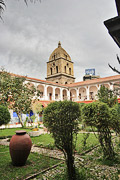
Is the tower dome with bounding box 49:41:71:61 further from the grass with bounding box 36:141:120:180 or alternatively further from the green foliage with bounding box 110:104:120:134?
the grass with bounding box 36:141:120:180

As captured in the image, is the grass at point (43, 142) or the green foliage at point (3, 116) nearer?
the grass at point (43, 142)

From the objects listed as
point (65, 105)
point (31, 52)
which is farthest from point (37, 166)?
point (31, 52)

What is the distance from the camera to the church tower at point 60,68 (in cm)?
4081

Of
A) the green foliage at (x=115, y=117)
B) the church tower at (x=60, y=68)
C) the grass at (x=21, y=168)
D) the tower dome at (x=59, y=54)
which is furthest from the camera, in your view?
the tower dome at (x=59, y=54)

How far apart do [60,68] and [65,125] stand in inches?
1508

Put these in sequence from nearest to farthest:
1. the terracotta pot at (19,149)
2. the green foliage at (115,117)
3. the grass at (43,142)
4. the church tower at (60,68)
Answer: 1. the terracotta pot at (19,149)
2. the green foliage at (115,117)
3. the grass at (43,142)
4. the church tower at (60,68)

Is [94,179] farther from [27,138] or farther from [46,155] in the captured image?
[46,155]

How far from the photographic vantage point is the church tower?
134ft

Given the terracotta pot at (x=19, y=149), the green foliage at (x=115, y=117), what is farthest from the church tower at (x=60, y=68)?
the terracotta pot at (x=19, y=149)

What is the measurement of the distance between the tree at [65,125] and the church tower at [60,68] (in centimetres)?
3617

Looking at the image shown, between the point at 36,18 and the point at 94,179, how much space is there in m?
3.75

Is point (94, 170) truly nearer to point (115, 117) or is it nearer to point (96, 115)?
point (96, 115)

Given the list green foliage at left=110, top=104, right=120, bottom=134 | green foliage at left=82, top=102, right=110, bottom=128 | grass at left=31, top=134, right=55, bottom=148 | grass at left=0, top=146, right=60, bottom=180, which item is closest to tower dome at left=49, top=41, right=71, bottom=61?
grass at left=31, top=134, right=55, bottom=148

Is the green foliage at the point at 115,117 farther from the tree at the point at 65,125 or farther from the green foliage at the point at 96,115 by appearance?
the tree at the point at 65,125
